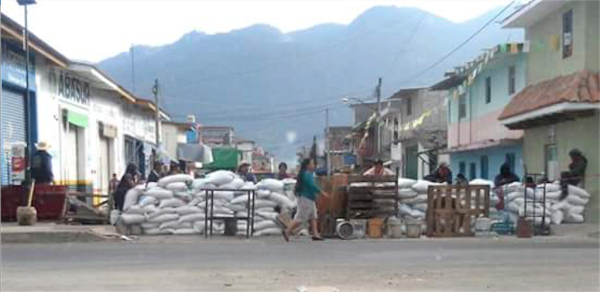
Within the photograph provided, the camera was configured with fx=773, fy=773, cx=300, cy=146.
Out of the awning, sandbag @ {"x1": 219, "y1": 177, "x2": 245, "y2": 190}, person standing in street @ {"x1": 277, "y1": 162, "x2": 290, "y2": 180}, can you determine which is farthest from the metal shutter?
the awning

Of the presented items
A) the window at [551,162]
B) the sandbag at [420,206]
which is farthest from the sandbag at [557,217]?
the window at [551,162]

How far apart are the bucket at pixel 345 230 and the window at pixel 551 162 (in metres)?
7.94

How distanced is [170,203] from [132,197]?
31.8 inches

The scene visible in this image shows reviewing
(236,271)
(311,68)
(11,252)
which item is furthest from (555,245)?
(311,68)

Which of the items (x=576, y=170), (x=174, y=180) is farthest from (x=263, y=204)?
(x=576, y=170)

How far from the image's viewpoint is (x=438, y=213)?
15.6 meters

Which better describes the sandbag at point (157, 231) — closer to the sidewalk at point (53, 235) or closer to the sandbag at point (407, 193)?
the sidewalk at point (53, 235)

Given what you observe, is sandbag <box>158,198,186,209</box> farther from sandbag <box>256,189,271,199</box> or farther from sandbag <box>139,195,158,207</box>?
sandbag <box>256,189,271,199</box>

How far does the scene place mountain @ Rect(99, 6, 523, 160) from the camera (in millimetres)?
92562

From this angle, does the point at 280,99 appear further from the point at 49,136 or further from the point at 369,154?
the point at 49,136

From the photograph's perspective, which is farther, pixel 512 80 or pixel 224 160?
pixel 224 160

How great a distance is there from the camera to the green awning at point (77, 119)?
23.6 meters

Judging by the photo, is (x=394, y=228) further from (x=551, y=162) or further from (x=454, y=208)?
(x=551, y=162)

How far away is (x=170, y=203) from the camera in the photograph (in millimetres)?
15727
